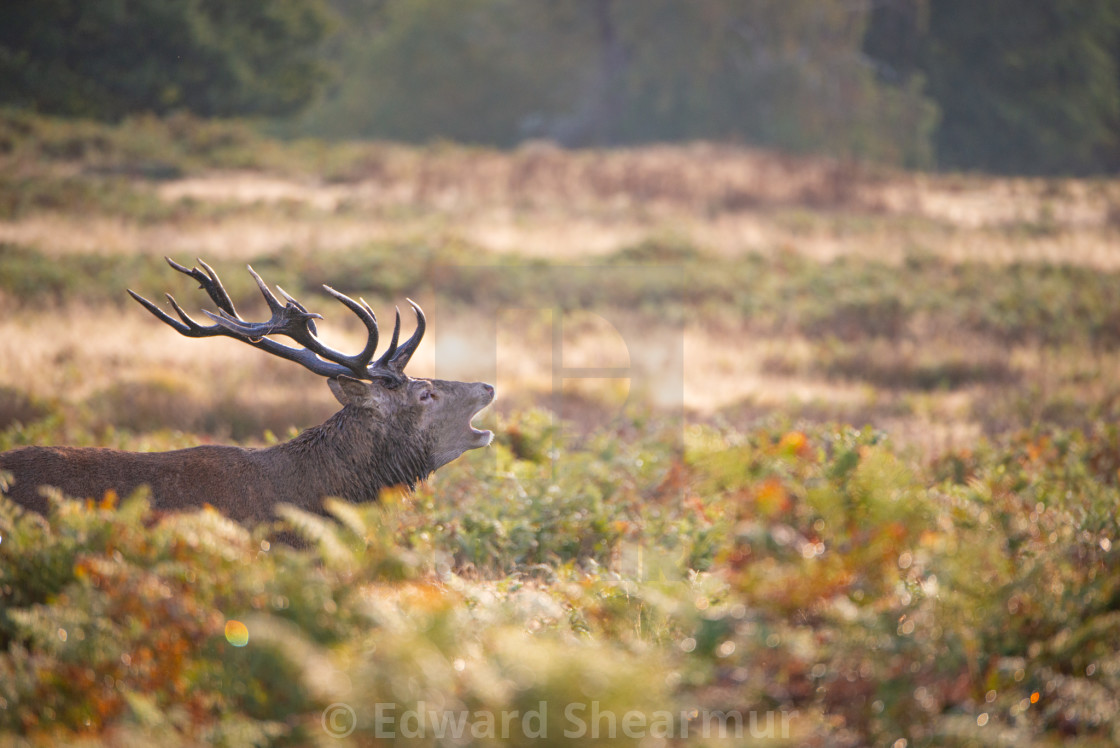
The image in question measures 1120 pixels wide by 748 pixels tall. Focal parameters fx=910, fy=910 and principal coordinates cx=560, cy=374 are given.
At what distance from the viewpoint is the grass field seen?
3010 mm

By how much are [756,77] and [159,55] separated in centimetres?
2716

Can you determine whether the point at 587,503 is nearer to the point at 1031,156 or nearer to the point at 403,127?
the point at 403,127

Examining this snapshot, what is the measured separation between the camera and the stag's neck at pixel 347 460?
5.26 meters

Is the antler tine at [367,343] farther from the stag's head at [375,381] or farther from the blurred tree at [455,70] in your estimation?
the blurred tree at [455,70]

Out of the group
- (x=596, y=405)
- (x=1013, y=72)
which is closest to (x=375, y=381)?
(x=596, y=405)

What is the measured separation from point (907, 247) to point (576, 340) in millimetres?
9933

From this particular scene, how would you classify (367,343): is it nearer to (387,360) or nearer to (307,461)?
(387,360)

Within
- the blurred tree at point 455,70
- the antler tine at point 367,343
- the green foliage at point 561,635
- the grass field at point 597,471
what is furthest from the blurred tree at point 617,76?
the green foliage at point 561,635

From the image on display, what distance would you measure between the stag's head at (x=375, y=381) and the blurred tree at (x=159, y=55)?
22.2 m

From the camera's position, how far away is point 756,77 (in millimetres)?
43719

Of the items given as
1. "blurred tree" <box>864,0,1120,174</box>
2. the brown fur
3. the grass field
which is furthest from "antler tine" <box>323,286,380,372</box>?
"blurred tree" <box>864,0,1120,174</box>

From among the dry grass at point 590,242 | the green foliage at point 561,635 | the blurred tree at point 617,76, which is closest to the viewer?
the green foliage at point 561,635

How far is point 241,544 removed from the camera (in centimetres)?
392

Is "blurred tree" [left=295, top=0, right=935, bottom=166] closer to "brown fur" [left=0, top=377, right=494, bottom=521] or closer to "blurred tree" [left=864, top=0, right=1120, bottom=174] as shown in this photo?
"blurred tree" [left=864, top=0, right=1120, bottom=174]
